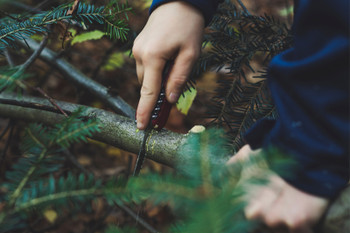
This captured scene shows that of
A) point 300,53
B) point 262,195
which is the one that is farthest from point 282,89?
point 262,195

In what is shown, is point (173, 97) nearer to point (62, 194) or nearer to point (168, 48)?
point (168, 48)

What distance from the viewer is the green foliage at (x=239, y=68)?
1251 millimetres

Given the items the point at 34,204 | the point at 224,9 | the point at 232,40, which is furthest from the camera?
the point at 224,9

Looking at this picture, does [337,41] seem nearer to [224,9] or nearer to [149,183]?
[149,183]

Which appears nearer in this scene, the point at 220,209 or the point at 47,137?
the point at 220,209

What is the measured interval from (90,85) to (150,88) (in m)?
0.75

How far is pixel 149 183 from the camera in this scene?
52 centimetres

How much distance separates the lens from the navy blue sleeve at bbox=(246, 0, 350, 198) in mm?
646

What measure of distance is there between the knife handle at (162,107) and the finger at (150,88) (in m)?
0.04

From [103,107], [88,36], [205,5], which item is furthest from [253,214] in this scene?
[103,107]

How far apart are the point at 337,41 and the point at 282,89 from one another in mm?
191

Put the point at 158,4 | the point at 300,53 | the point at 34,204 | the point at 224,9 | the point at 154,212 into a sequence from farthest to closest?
the point at 154,212, the point at 224,9, the point at 158,4, the point at 300,53, the point at 34,204

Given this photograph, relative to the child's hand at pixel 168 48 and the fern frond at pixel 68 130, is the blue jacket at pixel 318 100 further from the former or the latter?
the fern frond at pixel 68 130

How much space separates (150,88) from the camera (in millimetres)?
1031
